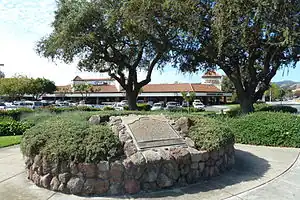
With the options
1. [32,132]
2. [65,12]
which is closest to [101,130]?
[32,132]

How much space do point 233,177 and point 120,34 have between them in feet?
48.3

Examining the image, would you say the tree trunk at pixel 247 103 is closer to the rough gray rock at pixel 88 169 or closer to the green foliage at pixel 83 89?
the rough gray rock at pixel 88 169

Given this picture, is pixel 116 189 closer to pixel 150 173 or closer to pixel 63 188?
pixel 150 173

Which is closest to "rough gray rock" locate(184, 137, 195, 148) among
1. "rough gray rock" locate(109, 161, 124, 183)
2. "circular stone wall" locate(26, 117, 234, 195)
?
"circular stone wall" locate(26, 117, 234, 195)

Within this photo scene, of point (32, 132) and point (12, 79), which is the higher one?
point (12, 79)

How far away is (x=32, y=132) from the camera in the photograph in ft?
21.4

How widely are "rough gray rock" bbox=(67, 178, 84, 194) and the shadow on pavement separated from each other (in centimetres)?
104

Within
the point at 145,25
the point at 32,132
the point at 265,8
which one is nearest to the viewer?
the point at 32,132

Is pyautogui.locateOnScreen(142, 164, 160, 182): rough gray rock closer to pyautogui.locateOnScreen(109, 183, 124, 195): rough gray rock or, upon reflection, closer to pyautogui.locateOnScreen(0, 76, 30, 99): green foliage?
pyautogui.locateOnScreen(109, 183, 124, 195): rough gray rock

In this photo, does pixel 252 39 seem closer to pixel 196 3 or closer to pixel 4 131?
pixel 196 3

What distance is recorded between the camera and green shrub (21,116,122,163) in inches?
212

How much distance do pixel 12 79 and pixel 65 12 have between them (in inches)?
1933

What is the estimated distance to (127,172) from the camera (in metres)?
5.41

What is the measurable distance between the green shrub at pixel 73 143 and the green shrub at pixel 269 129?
6.68 m
